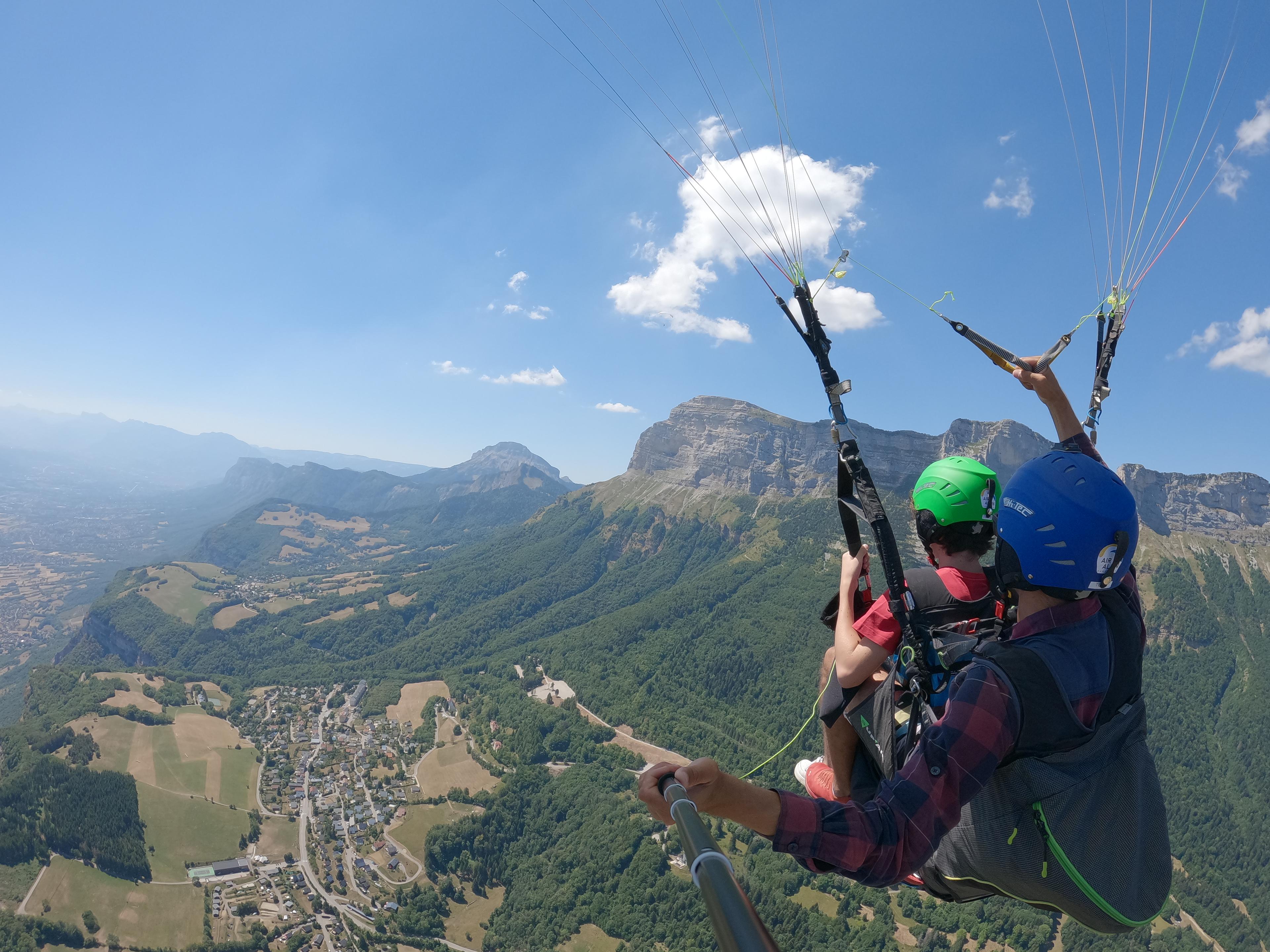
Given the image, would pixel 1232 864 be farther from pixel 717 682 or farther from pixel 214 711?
pixel 214 711

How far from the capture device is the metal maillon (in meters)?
1.34

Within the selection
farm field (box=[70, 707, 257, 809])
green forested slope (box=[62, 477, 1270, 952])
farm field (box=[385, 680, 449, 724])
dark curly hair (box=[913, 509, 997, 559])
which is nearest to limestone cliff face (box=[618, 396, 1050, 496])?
green forested slope (box=[62, 477, 1270, 952])

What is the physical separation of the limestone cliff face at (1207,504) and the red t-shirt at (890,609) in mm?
172951

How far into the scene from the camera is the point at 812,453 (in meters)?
182

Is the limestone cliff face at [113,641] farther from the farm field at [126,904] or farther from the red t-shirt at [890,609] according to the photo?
the red t-shirt at [890,609]

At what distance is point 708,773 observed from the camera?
84.8 inches

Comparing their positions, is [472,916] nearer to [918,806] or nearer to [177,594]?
[918,806]

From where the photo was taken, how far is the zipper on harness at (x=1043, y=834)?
2252 mm

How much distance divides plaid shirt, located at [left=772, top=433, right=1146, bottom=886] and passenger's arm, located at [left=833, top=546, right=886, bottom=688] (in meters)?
1.76

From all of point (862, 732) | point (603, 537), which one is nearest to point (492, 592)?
point (603, 537)

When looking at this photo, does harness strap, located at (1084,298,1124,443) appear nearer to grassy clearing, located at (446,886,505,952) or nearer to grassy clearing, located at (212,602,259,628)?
grassy clearing, located at (446,886,505,952)

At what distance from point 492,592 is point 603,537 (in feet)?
133

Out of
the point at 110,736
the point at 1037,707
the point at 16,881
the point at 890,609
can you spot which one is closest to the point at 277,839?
the point at 16,881

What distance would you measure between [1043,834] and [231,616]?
186 meters
